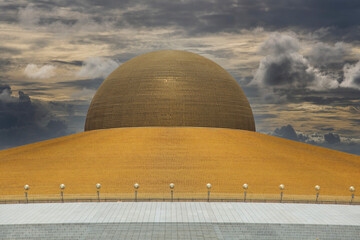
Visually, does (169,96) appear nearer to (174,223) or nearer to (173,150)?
(173,150)

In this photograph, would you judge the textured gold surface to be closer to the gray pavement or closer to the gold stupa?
the gold stupa

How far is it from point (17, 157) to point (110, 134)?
6.80 m

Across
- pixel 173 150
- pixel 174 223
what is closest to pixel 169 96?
pixel 173 150

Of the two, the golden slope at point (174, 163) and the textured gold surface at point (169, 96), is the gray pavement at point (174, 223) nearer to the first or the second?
the golden slope at point (174, 163)

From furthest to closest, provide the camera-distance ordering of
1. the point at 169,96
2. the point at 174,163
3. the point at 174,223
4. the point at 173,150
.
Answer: the point at 169,96, the point at 173,150, the point at 174,163, the point at 174,223

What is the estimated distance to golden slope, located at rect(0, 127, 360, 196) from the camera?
73.3 feet

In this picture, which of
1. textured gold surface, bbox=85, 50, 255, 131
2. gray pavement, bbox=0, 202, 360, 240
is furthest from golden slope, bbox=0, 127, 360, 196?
gray pavement, bbox=0, 202, 360, 240

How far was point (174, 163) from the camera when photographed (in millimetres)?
24469

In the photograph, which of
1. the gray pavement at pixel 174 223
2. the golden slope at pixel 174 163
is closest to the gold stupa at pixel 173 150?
the golden slope at pixel 174 163

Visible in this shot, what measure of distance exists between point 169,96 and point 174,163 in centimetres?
875

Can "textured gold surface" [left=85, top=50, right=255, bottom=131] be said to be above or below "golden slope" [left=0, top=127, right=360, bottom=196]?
above

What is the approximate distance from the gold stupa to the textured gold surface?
9cm

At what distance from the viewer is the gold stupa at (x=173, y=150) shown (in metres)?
22.5

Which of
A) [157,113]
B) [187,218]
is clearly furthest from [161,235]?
[157,113]
